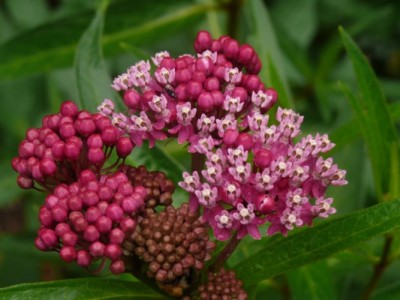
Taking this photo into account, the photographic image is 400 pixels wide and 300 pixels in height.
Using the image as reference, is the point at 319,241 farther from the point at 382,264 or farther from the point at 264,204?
the point at 382,264

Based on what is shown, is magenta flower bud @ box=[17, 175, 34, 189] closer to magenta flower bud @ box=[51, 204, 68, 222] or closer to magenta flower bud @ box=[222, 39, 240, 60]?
magenta flower bud @ box=[51, 204, 68, 222]

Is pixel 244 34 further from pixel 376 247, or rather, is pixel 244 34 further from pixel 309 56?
pixel 376 247

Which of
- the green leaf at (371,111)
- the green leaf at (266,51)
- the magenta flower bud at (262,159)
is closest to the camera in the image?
the magenta flower bud at (262,159)

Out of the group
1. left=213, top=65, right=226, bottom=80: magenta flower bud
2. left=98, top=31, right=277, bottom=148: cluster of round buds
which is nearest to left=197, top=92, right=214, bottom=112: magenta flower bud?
left=98, top=31, right=277, bottom=148: cluster of round buds

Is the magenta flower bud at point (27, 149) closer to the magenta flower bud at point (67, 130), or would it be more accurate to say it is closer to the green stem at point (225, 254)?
the magenta flower bud at point (67, 130)

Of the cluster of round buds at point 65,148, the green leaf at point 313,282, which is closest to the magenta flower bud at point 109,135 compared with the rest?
the cluster of round buds at point 65,148

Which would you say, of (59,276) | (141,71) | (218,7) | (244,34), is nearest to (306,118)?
(244,34)
